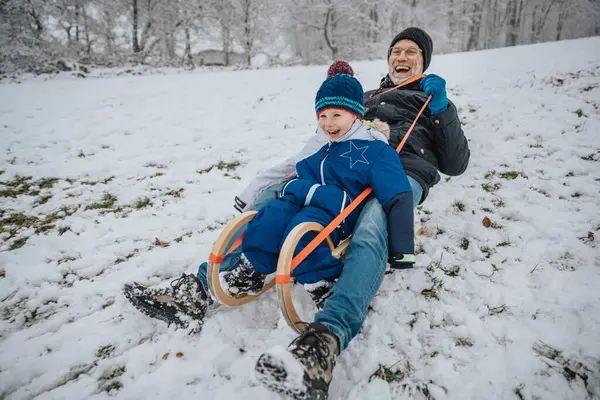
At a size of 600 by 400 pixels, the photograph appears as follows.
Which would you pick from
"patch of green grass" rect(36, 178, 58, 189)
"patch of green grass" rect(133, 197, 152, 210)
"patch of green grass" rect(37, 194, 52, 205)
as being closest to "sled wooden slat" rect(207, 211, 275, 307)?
"patch of green grass" rect(133, 197, 152, 210)

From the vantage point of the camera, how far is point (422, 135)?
2834 mm

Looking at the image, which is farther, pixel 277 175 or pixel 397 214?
pixel 277 175

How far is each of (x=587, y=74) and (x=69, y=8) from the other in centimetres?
2403

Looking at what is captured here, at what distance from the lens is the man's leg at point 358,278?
158 centimetres

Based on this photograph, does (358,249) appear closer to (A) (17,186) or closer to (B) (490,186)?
(B) (490,186)

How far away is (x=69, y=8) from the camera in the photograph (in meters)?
16.9

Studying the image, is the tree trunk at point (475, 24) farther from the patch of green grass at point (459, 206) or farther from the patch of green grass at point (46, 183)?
the patch of green grass at point (46, 183)

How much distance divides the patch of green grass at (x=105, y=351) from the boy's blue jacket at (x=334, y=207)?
110 centimetres

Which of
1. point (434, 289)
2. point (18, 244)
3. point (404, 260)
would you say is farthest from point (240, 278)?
point (18, 244)

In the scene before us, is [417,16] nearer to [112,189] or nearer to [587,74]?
[587,74]

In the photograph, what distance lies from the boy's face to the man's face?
53.9 inches

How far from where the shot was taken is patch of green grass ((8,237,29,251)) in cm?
297

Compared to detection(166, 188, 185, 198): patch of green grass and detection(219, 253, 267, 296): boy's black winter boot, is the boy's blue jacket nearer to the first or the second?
detection(219, 253, 267, 296): boy's black winter boot

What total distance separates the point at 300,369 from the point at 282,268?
50 cm
